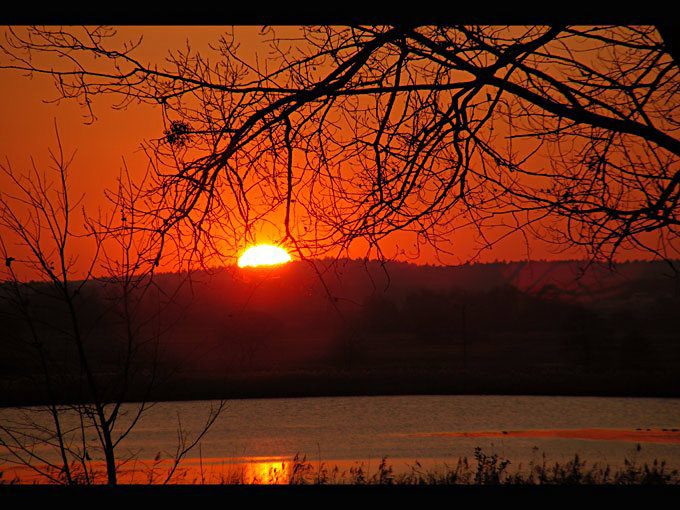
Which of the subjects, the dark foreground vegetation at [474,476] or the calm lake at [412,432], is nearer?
the dark foreground vegetation at [474,476]

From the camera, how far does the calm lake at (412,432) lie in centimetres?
2105

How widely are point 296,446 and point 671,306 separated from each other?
123m

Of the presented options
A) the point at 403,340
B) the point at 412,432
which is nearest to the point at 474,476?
the point at 412,432

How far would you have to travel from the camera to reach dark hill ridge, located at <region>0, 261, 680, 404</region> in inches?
Result: 273

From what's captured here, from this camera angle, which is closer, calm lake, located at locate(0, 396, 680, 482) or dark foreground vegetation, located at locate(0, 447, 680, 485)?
dark foreground vegetation, located at locate(0, 447, 680, 485)

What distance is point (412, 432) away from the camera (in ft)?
94.5

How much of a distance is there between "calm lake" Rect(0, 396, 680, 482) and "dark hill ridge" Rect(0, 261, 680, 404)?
3.53m

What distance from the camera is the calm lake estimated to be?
2105 centimetres

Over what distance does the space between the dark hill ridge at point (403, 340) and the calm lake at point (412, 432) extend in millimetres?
3529

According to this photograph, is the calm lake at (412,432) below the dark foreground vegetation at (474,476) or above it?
below

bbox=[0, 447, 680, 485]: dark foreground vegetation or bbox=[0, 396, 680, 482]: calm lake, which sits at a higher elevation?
bbox=[0, 447, 680, 485]: dark foreground vegetation

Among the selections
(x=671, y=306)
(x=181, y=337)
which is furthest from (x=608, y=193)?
(x=671, y=306)

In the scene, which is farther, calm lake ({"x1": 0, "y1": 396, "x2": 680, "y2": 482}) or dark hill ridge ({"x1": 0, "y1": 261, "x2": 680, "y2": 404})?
calm lake ({"x1": 0, "y1": 396, "x2": 680, "y2": 482})
